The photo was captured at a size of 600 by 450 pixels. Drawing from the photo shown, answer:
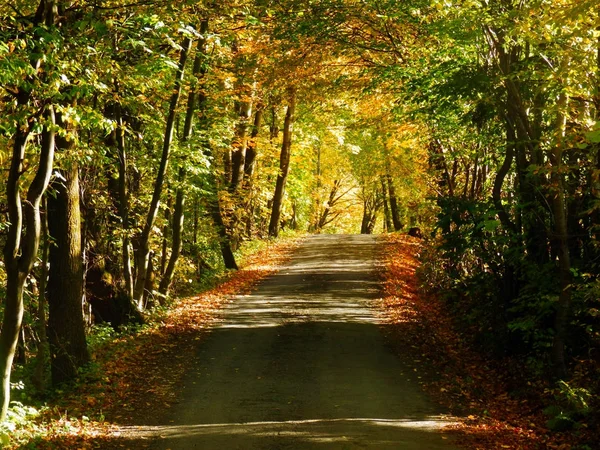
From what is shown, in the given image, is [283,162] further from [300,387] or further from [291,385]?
[300,387]

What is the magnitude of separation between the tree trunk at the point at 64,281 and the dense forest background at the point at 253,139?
0.03 metres

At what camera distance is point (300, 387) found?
10711 millimetres

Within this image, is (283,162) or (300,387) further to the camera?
(283,162)

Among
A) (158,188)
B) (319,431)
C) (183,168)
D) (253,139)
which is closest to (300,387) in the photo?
(319,431)

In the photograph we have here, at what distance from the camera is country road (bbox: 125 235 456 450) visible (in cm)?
846

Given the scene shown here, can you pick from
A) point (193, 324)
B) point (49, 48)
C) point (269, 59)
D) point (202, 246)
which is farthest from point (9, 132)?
point (202, 246)

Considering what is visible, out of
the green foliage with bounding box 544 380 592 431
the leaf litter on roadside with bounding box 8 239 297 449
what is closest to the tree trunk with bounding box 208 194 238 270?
the leaf litter on roadside with bounding box 8 239 297 449

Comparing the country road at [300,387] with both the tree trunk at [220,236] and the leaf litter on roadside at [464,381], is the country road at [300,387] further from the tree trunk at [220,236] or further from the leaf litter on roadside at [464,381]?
the tree trunk at [220,236]

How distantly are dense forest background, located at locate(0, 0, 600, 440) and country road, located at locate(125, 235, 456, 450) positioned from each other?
223 cm

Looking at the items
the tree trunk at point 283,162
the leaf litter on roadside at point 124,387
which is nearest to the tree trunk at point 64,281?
the leaf litter on roadside at point 124,387

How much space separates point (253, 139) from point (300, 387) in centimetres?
1365

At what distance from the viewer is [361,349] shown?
43.3 ft

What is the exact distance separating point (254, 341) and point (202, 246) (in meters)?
10.0

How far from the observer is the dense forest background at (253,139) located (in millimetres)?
8562
